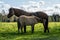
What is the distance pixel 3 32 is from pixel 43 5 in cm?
122

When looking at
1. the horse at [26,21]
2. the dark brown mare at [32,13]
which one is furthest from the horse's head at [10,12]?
the horse at [26,21]

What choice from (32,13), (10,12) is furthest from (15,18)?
(32,13)

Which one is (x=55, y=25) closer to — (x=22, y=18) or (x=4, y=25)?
(x=22, y=18)

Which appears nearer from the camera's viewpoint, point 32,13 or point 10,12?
point 10,12

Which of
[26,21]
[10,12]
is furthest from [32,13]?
[10,12]

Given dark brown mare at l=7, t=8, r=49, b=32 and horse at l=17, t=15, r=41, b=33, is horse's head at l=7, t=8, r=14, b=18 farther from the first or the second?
horse at l=17, t=15, r=41, b=33

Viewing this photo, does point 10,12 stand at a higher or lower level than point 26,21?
higher

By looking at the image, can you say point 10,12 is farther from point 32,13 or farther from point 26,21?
point 32,13

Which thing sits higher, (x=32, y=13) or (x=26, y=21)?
(x=32, y=13)

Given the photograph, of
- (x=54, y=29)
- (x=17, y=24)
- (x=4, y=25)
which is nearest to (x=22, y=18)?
(x=17, y=24)

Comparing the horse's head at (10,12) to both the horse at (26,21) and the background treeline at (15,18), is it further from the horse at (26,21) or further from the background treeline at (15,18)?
the horse at (26,21)

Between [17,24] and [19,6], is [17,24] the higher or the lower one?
the lower one

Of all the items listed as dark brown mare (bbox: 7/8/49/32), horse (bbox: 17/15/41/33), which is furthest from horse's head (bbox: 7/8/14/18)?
horse (bbox: 17/15/41/33)

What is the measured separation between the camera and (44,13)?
4.58m
